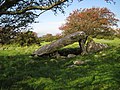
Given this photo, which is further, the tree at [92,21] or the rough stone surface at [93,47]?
the tree at [92,21]

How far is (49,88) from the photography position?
1642 centimetres

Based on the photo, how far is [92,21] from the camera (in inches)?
3159

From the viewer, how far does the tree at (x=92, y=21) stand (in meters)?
78.6

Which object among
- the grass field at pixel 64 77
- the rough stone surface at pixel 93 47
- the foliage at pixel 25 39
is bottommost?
the grass field at pixel 64 77

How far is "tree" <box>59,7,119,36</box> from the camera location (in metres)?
78.6

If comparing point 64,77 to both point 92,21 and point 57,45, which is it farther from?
point 92,21

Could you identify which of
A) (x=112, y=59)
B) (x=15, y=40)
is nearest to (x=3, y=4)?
(x=15, y=40)

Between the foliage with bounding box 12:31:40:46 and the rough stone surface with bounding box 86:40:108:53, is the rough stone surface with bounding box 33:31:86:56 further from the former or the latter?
the foliage with bounding box 12:31:40:46

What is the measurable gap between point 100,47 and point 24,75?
14964 millimetres

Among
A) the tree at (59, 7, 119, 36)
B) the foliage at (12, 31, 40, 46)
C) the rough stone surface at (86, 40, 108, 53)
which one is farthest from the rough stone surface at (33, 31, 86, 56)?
the tree at (59, 7, 119, 36)

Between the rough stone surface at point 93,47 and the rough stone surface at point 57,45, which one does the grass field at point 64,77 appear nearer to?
the rough stone surface at point 57,45

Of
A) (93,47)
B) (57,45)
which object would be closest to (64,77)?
(57,45)

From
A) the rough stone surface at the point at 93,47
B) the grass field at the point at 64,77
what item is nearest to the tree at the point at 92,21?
the rough stone surface at the point at 93,47

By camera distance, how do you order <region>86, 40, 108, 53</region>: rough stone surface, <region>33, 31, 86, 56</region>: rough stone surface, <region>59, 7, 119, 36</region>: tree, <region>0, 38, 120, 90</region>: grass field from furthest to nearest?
<region>59, 7, 119, 36</region>: tree < <region>86, 40, 108, 53</region>: rough stone surface < <region>33, 31, 86, 56</region>: rough stone surface < <region>0, 38, 120, 90</region>: grass field
